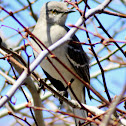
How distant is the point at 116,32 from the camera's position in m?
6.35

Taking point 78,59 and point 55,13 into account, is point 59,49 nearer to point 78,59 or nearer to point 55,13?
point 78,59

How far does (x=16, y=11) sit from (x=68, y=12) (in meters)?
1.39

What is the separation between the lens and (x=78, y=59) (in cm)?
445

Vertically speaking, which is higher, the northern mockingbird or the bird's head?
the bird's head

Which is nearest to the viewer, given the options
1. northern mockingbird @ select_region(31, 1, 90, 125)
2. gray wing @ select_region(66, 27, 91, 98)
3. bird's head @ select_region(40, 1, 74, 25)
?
northern mockingbird @ select_region(31, 1, 90, 125)

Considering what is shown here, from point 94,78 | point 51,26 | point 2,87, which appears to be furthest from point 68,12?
point 2,87

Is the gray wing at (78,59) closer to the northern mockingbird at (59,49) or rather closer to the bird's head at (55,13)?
the northern mockingbird at (59,49)

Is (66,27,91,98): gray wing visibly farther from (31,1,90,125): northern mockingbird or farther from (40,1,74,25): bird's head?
(40,1,74,25): bird's head

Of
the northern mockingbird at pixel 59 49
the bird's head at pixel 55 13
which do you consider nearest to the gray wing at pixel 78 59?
the northern mockingbird at pixel 59 49

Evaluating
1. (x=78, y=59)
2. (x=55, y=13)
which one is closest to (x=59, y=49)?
(x=78, y=59)

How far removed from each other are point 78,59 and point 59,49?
0.48 meters

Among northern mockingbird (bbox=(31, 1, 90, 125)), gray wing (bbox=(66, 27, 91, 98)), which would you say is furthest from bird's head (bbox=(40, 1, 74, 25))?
gray wing (bbox=(66, 27, 91, 98))

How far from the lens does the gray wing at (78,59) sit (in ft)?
14.0

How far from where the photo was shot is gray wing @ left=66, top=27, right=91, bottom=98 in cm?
428
